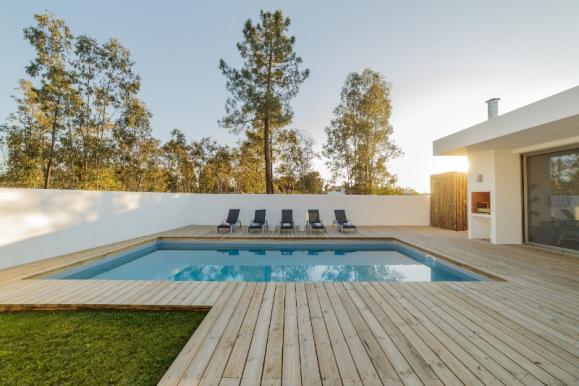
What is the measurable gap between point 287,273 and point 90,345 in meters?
3.70

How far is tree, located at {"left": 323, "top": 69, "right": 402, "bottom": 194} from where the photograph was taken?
43.5 ft

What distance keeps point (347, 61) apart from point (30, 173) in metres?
14.5

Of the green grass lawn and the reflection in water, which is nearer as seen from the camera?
the green grass lawn

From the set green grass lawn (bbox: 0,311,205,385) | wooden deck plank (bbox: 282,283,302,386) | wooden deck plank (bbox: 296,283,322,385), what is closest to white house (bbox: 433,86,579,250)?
wooden deck plank (bbox: 296,283,322,385)

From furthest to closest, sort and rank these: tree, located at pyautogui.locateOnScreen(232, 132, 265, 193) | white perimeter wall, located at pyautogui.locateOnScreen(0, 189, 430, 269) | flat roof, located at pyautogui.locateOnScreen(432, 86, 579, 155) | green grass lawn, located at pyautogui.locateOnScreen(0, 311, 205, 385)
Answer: tree, located at pyautogui.locateOnScreen(232, 132, 265, 193) < white perimeter wall, located at pyautogui.locateOnScreen(0, 189, 430, 269) < flat roof, located at pyautogui.locateOnScreen(432, 86, 579, 155) < green grass lawn, located at pyautogui.locateOnScreen(0, 311, 205, 385)

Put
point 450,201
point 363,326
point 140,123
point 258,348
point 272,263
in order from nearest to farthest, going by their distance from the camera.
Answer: point 258,348
point 363,326
point 272,263
point 450,201
point 140,123

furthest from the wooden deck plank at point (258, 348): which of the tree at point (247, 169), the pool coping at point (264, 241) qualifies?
the tree at point (247, 169)

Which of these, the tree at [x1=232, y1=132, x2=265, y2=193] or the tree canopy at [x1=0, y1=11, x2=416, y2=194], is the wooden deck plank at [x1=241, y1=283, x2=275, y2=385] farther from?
the tree at [x1=232, y1=132, x2=265, y2=193]

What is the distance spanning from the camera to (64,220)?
5.55 m

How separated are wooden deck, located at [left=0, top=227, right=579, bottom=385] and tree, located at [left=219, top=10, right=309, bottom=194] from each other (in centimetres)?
896

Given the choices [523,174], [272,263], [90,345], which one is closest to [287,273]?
[272,263]

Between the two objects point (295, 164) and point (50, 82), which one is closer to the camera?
point (50, 82)

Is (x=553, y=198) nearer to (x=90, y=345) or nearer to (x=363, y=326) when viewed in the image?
(x=363, y=326)

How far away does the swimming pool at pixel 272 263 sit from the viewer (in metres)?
5.16
